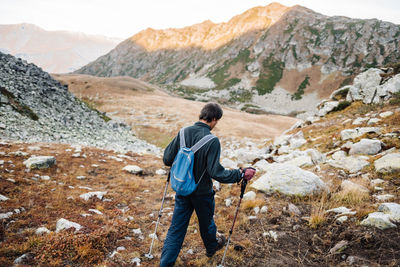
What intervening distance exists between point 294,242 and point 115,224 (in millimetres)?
4703

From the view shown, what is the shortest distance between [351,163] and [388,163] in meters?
1.29

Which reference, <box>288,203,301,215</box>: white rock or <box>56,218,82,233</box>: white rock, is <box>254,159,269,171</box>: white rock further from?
<box>56,218,82,233</box>: white rock

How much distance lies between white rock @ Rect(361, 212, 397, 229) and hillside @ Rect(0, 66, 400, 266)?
0.02 metres

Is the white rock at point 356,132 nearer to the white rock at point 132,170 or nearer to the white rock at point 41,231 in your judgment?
the white rock at point 132,170

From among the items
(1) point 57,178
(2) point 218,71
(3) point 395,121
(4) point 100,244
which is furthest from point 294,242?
(2) point 218,71

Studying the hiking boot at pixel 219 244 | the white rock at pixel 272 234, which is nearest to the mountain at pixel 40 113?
the hiking boot at pixel 219 244

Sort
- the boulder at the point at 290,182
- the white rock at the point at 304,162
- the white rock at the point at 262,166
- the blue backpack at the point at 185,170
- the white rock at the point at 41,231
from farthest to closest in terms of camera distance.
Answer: the white rock at the point at 262,166 → the white rock at the point at 304,162 → the boulder at the point at 290,182 → the white rock at the point at 41,231 → the blue backpack at the point at 185,170

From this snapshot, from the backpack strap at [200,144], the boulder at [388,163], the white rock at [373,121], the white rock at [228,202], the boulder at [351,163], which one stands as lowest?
the white rock at [228,202]

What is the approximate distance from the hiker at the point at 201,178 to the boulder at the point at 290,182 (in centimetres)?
372

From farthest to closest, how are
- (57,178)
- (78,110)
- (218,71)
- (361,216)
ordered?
1. (218,71)
2. (78,110)
3. (57,178)
4. (361,216)

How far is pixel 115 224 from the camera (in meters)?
5.76

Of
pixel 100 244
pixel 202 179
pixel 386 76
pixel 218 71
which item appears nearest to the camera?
pixel 202 179

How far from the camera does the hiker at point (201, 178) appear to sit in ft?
13.1

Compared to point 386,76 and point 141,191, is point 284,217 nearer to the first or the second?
point 141,191
